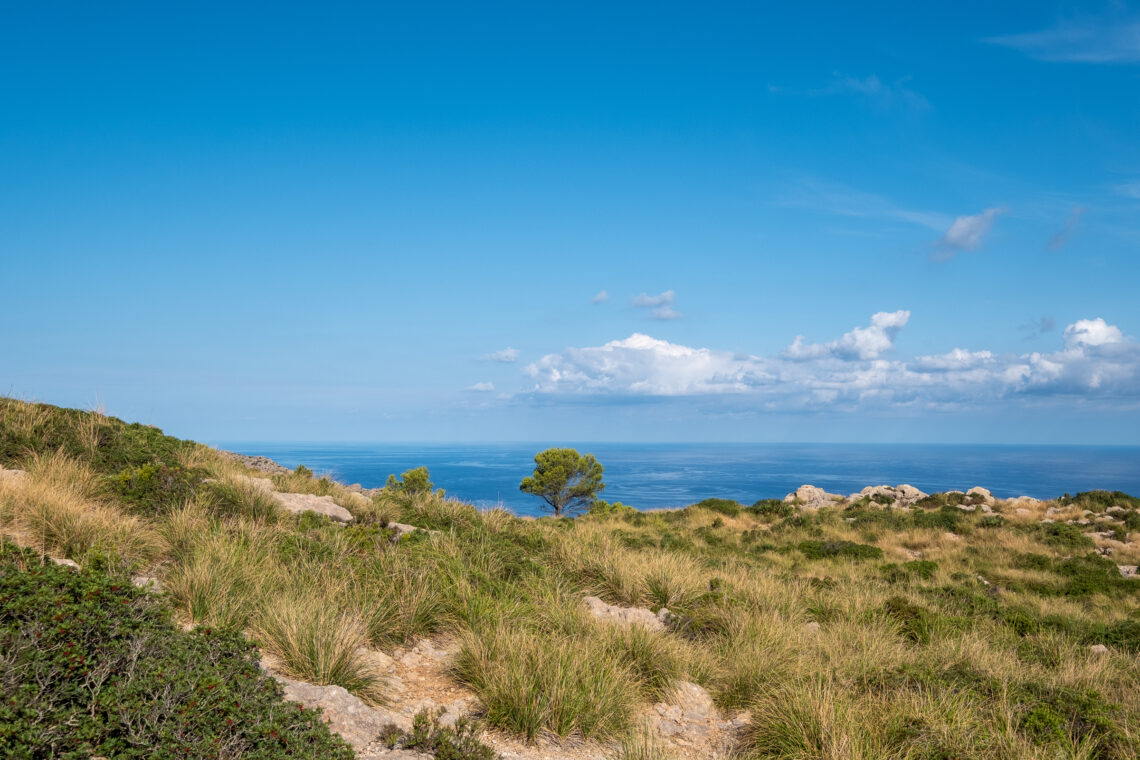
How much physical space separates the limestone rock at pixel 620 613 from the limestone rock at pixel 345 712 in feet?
11.5

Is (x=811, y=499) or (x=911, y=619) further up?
(x=911, y=619)

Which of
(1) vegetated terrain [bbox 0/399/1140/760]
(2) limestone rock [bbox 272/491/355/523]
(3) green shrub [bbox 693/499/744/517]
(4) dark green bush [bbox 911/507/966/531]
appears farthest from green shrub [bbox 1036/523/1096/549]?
(2) limestone rock [bbox 272/491/355/523]

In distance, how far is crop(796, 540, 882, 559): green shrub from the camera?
60.1ft

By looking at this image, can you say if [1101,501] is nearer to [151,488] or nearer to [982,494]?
[982,494]

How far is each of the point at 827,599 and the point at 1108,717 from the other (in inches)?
201

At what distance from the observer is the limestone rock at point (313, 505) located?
10.7 meters

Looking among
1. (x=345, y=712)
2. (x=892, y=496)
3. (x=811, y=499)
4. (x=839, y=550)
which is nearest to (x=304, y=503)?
(x=345, y=712)

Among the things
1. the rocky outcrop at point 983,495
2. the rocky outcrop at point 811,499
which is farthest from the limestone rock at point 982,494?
the rocky outcrop at point 811,499

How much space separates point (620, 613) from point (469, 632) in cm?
284

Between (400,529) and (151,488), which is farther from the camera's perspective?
(400,529)

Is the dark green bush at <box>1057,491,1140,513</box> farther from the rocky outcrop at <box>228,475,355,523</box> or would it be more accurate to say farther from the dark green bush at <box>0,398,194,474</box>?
the dark green bush at <box>0,398,194,474</box>

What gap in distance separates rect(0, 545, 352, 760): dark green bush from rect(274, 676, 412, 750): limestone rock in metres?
0.47

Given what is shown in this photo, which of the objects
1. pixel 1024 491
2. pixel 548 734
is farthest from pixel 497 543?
pixel 1024 491

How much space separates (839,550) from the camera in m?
18.8
